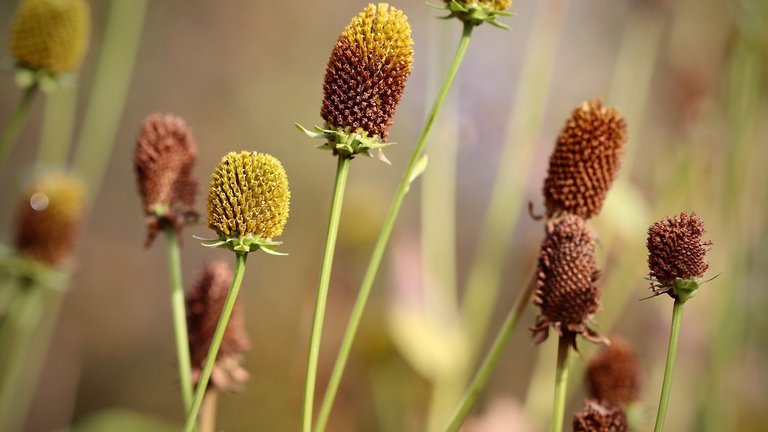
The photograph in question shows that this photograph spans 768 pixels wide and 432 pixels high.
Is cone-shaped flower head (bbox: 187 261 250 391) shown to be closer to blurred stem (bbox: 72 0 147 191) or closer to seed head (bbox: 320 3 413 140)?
seed head (bbox: 320 3 413 140)

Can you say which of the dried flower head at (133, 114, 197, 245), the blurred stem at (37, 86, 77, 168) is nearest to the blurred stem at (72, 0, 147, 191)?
the blurred stem at (37, 86, 77, 168)

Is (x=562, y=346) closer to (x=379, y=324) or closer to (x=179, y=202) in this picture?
(x=179, y=202)

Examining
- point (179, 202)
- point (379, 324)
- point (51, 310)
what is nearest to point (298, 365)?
point (379, 324)

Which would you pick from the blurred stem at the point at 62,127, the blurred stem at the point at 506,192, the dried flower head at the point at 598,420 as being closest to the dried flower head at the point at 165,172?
the dried flower head at the point at 598,420

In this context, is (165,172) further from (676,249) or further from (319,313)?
(676,249)

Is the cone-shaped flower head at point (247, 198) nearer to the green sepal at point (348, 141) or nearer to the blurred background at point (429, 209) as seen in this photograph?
the green sepal at point (348, 141)

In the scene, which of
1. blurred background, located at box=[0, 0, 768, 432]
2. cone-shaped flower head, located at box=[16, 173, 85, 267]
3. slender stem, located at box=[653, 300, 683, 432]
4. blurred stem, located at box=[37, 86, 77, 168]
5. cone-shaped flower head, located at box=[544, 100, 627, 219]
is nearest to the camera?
slender stem, located at box=[653, 300, 683, 432]
